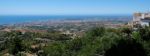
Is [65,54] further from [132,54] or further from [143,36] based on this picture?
[143,36]

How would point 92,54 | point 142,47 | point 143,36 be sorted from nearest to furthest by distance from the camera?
1. point 92,54
2. point 142,47
3. point 143,36

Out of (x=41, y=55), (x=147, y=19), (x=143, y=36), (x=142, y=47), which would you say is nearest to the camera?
(x=142, y=47)

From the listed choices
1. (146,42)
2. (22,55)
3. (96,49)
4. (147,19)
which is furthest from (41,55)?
(147,19)

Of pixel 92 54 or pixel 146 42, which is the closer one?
pixel 92 54

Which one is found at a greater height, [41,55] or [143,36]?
[143,36]

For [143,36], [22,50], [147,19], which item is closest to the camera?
[143,36]

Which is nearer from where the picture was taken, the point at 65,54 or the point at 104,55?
the point at 104,55

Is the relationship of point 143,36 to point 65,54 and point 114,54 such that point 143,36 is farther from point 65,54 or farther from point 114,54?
point 65,54

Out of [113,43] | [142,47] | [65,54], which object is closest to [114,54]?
[113,43]

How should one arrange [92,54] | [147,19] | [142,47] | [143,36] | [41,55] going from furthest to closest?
1. [147,19]
2. [41,55]
3. [143,36]
4. [142,47]
5. [92,54]
